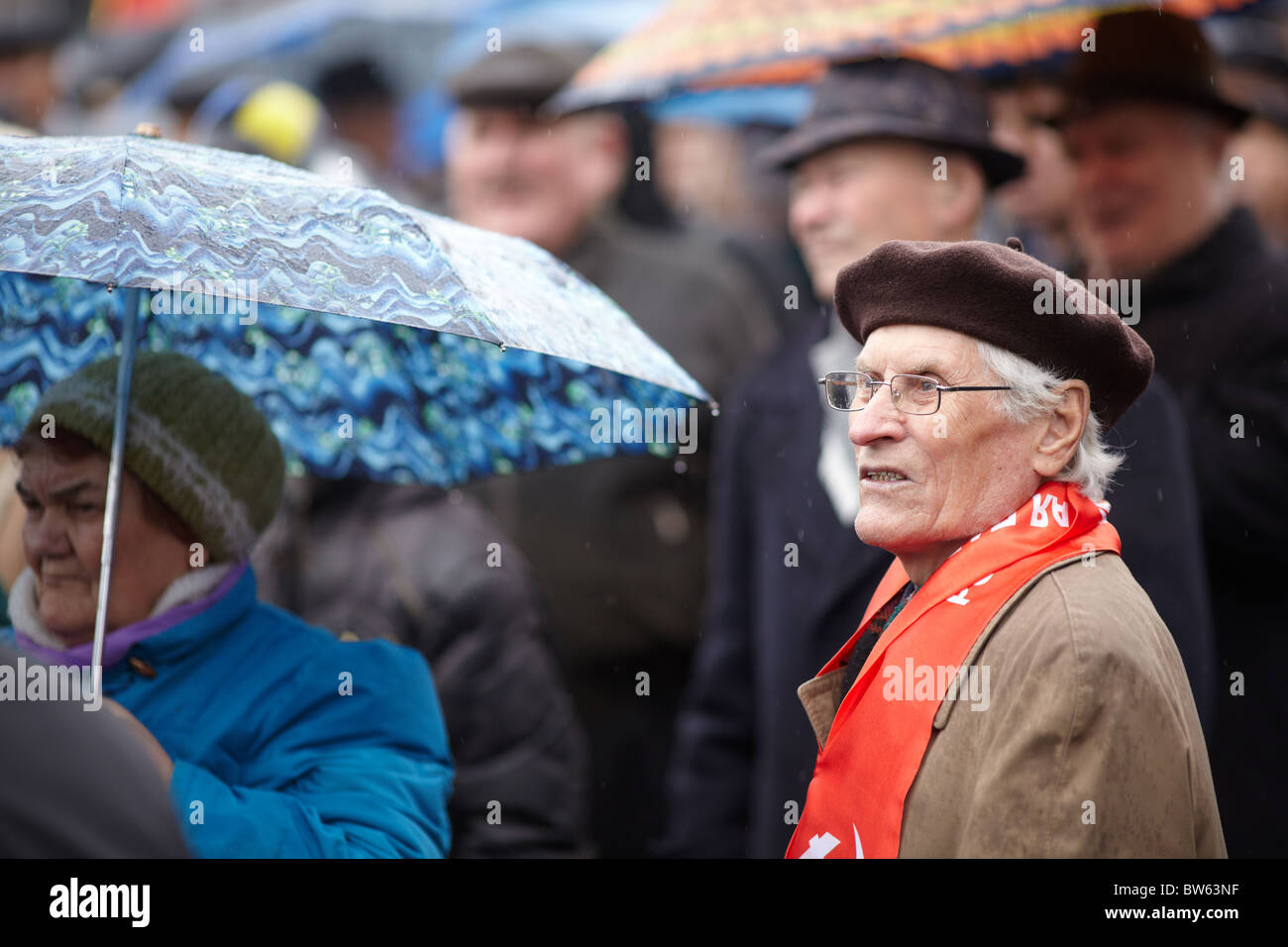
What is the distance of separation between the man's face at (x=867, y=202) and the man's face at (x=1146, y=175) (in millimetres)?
606

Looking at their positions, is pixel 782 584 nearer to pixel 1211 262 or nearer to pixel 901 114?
pixel 901 114

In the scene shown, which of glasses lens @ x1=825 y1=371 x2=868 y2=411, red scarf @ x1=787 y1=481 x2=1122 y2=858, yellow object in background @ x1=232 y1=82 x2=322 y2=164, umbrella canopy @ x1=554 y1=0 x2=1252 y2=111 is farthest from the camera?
yellow object in background @ x1=232 y1=82 x2=322 y2=164

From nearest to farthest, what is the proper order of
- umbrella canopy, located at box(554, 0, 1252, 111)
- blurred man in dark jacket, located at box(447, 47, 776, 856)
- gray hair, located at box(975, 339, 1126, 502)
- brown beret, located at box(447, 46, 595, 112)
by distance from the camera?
gray hair, located at box(975, 339, 1126, 502)
umbrella canopy, located at box(554, 0, 1252, 111)
blurred man in dark jacket, located at box(447, 47, 776, 856)
brown beret, located at box(447, 46, 595, 112)

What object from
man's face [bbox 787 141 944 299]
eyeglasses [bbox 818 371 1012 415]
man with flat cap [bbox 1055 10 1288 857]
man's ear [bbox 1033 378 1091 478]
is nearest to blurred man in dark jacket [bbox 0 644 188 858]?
eyeglasses [bbox 818 371 1012 415]

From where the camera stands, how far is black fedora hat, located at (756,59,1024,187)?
3887 mm

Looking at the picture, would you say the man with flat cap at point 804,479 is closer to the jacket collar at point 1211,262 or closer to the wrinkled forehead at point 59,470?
the jacket collar at point 1211,262

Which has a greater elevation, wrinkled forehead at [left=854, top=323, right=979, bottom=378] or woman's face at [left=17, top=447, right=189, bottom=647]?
wrinkled forehead at [left=854, top=323, right=979, bottom=378]

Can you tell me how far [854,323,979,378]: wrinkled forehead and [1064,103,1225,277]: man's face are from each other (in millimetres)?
1888

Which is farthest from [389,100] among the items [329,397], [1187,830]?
[1187,830]

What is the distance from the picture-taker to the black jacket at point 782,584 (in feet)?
10.6

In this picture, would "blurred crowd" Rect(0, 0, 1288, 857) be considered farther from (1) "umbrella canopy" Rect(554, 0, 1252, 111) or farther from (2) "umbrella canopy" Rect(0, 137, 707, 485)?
(2) "umbrella canopy" Rect(0, 137, 707, 485)

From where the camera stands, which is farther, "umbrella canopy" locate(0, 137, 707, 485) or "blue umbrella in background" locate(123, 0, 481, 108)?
"blue umbrella in background" locate(123, 0, 481, 108)

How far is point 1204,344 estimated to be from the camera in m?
3.85
